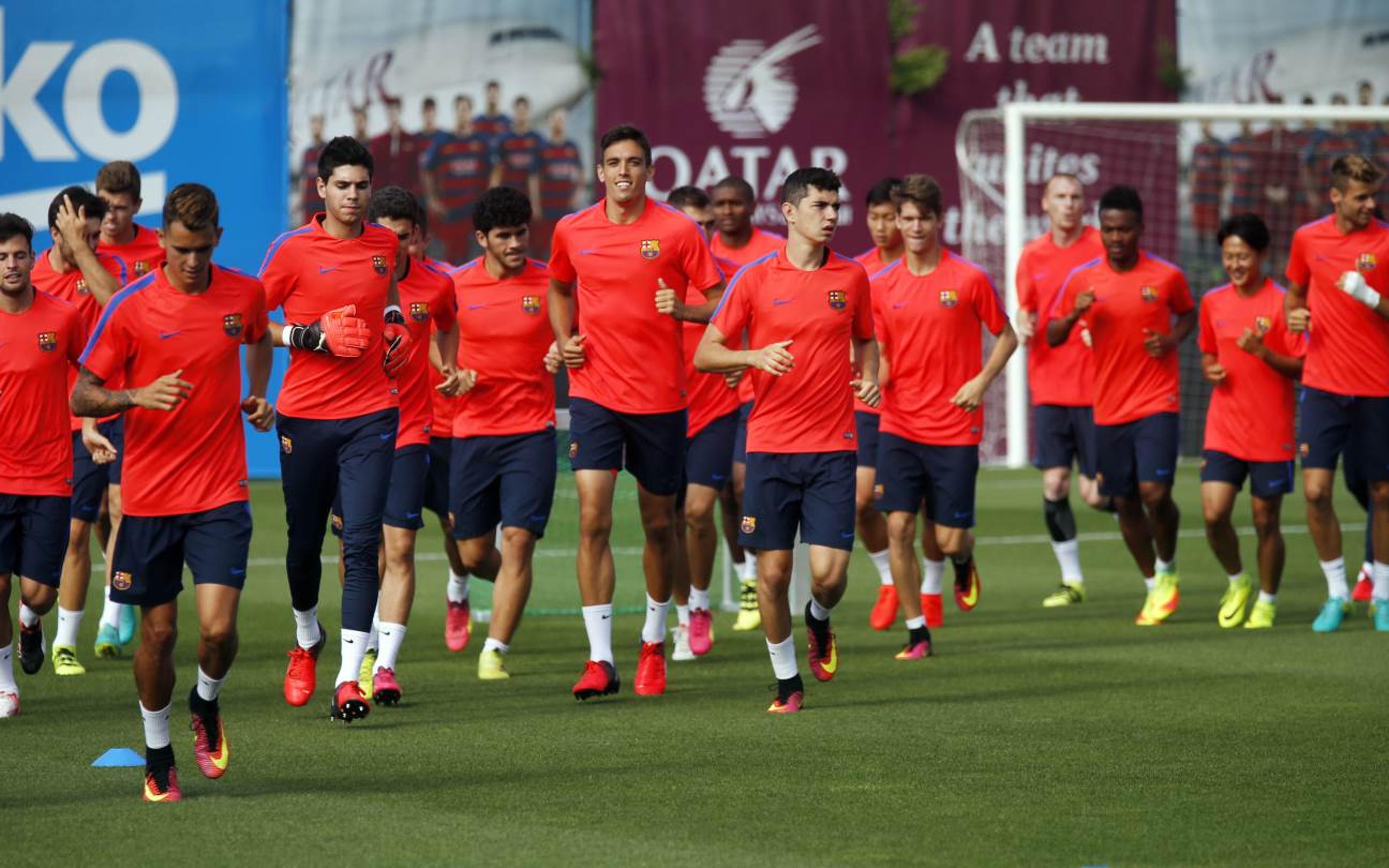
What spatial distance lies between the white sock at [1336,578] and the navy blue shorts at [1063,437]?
184cm

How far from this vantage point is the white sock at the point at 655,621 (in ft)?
34.2

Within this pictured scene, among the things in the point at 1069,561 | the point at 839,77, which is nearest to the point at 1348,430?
the point at 1069,561

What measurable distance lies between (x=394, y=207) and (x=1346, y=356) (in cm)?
548

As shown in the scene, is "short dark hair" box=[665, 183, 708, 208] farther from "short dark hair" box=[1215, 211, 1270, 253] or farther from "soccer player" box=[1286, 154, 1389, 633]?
"soccer player" box=[1286, 154, 1389, 633]

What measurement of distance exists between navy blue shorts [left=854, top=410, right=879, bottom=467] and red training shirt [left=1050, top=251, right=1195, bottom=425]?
127 cm

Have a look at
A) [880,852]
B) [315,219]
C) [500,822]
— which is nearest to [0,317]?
[315,219]

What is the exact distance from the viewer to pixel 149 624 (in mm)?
7582

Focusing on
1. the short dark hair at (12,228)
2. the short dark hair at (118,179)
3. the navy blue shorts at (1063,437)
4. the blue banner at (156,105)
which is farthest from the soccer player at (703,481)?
the blue banner at (156,105)

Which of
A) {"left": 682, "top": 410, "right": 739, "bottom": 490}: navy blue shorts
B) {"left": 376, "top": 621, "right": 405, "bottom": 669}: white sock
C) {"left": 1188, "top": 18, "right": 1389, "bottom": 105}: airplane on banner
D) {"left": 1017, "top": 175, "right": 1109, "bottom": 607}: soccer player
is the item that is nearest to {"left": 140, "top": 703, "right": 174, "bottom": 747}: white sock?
{"left": 376, "top": 621, "right": 405, "bottom": 669}: white sock

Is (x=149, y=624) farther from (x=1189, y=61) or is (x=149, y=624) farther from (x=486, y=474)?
(x=1189, y=61)

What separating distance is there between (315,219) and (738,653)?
370 cm

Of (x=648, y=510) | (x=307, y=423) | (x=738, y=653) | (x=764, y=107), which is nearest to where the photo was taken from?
(x=307, y=423)

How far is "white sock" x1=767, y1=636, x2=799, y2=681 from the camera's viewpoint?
9633 millimetres

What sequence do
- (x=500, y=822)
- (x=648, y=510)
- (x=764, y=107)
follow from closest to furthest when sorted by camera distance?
(x=500, y=822), (x=648, y=510), (x=764, y=107)
